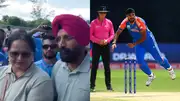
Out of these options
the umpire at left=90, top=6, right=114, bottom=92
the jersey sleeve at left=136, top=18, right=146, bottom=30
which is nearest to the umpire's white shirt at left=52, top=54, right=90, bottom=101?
the umpire at left=90, top=6, right=114, bottom=92

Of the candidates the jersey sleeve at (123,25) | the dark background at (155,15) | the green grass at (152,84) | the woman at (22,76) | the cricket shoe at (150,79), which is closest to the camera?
the woman at (22,76)

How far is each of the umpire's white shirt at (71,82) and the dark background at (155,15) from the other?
0.83m

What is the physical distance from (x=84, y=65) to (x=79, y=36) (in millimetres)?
135

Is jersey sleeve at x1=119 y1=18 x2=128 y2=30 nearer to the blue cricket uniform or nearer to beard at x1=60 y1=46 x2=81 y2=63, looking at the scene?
the blue cricket uniform

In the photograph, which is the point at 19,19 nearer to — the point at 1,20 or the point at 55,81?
the point at 1,20

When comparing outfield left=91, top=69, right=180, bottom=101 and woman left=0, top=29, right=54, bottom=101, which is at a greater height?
woman left=0, top=29, right=54, bottom=101

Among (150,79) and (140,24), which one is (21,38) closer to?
(140,24)

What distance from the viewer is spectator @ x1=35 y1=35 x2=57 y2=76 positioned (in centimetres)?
147

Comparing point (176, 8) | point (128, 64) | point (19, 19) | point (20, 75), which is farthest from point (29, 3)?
point (128, 64)

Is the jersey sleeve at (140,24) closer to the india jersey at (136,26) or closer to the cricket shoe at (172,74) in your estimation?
the india jersey at (136,26)

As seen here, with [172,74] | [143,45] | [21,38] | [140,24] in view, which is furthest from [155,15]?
[21,38]

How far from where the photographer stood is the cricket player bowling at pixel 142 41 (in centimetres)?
249

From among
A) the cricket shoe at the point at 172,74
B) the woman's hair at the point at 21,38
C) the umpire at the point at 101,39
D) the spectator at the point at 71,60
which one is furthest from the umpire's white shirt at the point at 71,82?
the cricket shoe at the point at 172,74

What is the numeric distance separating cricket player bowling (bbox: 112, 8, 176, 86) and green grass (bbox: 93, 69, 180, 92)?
5 cm
